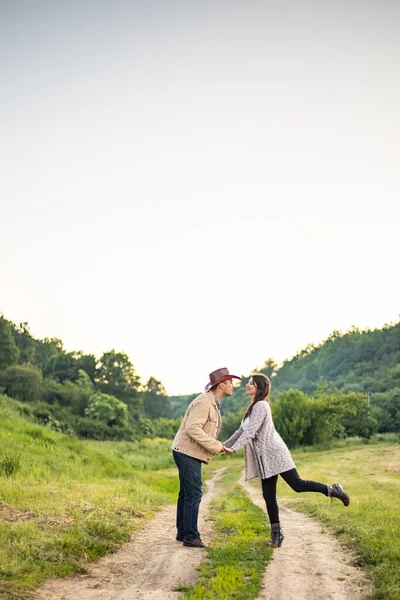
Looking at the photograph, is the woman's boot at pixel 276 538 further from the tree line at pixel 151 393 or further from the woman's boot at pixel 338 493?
the tree line at pixel 151 393

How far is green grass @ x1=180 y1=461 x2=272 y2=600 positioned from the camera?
4977 mm

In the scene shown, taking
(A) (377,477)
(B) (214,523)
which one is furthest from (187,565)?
(A) (377,477)

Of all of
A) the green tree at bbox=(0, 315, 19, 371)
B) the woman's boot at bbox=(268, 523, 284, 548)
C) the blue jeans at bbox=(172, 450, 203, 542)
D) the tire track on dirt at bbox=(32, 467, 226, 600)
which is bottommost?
the tire track on dirt at bbox=(32, 467, 226, 600)

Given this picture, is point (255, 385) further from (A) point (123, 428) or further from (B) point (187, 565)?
(A) point (123, 428)

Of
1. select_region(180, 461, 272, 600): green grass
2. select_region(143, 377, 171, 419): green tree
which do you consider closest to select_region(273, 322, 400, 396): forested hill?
select_region(143, 377, 171, 419): green tree

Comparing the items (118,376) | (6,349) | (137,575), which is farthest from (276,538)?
(118,376)

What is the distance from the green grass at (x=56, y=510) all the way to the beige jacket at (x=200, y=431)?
5.41 feet

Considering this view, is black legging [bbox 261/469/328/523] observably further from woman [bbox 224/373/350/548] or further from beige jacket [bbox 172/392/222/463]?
beige jacket [bbox 172/392/222/463]

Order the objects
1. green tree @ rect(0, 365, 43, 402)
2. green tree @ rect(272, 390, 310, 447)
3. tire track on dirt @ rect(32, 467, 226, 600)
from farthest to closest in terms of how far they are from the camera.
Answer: green tree @ rect(0, 365, 43, 402) < green tree @ rect(272, 390, 310, 447) < tire track on dirt @ rect(32, 467, 226, 600)

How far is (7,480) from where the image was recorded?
11219mm

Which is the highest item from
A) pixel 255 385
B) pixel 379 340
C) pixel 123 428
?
pixel 379 340

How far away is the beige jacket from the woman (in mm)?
360

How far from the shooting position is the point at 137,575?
5.83 meters

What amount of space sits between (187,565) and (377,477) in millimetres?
16439
